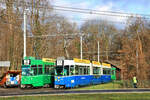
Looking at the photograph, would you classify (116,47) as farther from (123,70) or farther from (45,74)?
(45,74)

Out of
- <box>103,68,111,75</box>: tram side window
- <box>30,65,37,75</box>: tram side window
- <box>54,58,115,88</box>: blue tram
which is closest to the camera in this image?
<box>54,58,115,88</box>: blue tram

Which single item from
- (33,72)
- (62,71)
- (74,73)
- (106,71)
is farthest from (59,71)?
(106,71)

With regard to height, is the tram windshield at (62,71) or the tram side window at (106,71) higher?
the tram windshield at (62,71)

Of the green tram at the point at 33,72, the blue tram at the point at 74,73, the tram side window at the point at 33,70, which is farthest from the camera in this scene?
the tram side window at the point at 33,70

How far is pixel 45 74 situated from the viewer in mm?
29406

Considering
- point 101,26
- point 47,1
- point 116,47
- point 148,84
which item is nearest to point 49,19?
Answer: point 47,1

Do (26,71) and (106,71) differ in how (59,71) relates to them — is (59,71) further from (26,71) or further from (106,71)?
(106,71)

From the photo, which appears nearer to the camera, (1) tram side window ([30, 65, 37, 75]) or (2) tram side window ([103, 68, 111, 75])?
(1) tram side window ([30, 65, 37, 75])

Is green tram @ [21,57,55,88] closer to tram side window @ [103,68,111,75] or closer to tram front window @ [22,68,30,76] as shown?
tram front window @ [22,68,30,76]

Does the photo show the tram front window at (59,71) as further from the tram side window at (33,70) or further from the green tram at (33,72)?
the tram side window at (33,70)

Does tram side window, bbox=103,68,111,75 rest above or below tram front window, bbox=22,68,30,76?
below

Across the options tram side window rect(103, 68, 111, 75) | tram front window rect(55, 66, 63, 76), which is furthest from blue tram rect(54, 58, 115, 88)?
tram side window rect(103, 68, 111, 75)

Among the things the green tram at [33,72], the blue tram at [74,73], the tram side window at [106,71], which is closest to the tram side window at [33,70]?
the green tram at [33,72]

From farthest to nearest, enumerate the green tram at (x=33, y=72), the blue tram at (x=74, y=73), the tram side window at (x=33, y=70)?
the tram side window at (x=33, y=70)
the green tram at (x=33, y=72)
the blue tram at (x=74, y=73)
